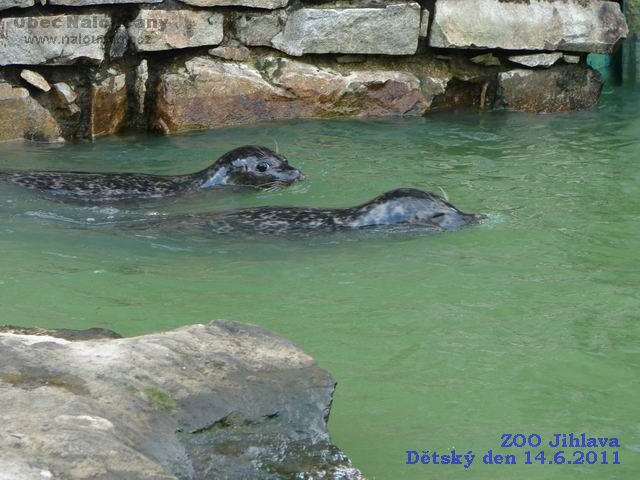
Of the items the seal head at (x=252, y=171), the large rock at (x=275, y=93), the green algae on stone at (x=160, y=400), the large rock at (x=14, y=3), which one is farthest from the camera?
the large rock at (x=275, y=93)

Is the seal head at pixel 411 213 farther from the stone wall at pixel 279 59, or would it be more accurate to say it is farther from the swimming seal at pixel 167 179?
the stone wall at pixel 279 59

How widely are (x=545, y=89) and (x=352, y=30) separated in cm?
227

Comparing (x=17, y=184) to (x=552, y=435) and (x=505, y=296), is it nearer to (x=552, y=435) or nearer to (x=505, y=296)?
(x=505, y=296)

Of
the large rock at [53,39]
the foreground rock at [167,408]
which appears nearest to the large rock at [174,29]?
the large rock at [53,39]

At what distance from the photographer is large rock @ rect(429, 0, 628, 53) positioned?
1109 centimetres

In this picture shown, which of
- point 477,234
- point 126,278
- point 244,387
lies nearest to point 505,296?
point 477,234

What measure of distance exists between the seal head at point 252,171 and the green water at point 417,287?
0.17 meters

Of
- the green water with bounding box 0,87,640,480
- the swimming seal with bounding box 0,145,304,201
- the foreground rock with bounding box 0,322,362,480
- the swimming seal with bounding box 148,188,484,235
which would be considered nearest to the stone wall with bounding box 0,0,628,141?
the green water with bounding box 0,87,640,480

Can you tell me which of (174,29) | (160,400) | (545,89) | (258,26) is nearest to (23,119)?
Answer: (174,29)

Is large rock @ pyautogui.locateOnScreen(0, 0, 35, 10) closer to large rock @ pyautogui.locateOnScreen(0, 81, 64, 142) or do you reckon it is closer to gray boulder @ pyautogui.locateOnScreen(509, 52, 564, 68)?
large rock @ pyautogui.locateOnScreen(0, 81, 64, 142)

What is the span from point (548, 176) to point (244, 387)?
18.4 feet

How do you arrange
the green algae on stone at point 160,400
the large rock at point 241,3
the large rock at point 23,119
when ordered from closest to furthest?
1. the green algae on stone at point 160,400
2. the large rock at point 23,119
3. the large rock at point 241,3

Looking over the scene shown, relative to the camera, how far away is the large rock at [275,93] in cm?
1041

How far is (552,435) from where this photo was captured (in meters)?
4.13
